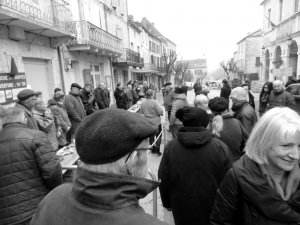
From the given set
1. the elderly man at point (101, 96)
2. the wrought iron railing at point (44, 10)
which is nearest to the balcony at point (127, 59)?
the wrought iron railing at point (44, 10)

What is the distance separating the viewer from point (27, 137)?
2123 millimetres

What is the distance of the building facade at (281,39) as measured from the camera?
17.4 metres

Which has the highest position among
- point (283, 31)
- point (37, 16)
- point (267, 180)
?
Answer: point (283, 31)


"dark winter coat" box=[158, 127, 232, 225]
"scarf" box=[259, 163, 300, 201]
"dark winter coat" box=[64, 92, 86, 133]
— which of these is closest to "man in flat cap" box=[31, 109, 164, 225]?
"scarf" box=[259, 163, 300, 201]

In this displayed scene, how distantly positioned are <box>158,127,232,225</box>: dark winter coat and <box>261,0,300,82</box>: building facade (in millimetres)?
17372

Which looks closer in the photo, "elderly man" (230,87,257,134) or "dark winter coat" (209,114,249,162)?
"dark winter coat" (209,114,249,162)

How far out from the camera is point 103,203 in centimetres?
79

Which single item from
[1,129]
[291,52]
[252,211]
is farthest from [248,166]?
[291,52]

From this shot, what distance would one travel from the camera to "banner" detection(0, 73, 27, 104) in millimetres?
5484

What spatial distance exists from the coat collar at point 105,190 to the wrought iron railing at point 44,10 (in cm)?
659

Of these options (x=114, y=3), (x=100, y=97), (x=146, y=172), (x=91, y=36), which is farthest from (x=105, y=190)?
(x=114, y=3)

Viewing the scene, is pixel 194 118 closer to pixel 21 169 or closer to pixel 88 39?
pixel 21 169

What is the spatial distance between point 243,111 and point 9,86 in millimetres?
6062

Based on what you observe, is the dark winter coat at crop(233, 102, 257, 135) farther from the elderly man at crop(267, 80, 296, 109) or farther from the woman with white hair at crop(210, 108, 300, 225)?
the elderly man at crop(267, 80, 296, 109)
